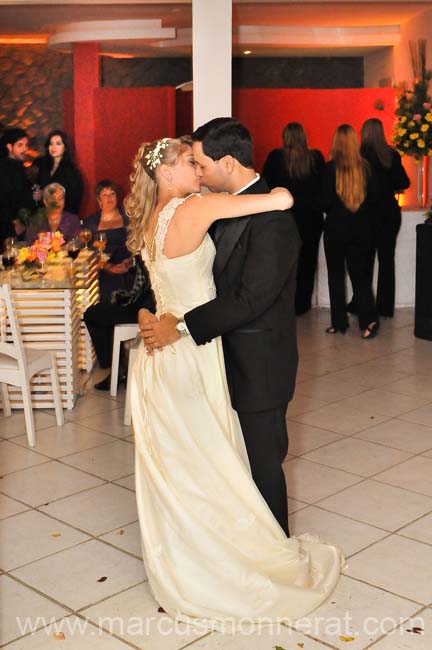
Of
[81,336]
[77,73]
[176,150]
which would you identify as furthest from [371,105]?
[176,150]

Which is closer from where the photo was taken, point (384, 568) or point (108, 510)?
point (384, 568)

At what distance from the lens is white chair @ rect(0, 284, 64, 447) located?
16.1 ft

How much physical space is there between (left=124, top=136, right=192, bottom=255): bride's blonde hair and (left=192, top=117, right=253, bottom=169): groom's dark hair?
0.27 meters

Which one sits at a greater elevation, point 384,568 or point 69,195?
point 69,195

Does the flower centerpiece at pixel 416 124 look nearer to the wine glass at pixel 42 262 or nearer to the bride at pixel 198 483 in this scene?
the wine glass at pixel 42 262

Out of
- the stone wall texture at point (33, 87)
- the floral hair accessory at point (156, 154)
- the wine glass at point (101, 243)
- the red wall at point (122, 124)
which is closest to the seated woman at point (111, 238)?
the wine glass at point (101, 243)

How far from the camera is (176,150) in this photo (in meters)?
3.44

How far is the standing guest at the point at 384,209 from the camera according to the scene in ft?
27.0

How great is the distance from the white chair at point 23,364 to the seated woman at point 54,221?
5.59 feet

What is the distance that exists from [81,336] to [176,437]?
3242mm

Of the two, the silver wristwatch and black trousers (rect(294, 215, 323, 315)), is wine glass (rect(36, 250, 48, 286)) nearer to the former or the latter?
the silver wristwatch

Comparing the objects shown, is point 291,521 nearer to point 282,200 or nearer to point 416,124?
point 282,200

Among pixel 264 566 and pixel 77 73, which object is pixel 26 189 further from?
pixel 264 566

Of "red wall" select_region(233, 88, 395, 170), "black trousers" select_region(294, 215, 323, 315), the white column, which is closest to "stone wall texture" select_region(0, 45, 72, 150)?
"red wall" select_region(233, 88, 395, 170)
